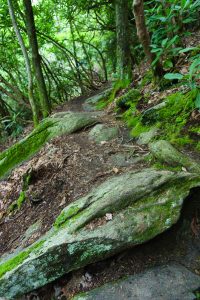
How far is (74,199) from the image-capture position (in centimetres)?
378

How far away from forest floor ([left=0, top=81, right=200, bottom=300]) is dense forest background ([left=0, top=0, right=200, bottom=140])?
164 cm

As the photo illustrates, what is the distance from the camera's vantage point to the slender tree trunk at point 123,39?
680cm

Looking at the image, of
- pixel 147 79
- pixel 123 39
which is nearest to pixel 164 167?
pixel 147 79

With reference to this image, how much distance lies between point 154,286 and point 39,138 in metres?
3.99

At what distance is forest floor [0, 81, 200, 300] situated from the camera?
9.21ft

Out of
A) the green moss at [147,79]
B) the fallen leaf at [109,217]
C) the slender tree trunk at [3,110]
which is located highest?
the slender tree trunk at [3,110]

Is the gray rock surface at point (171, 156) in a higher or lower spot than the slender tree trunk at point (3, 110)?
lower

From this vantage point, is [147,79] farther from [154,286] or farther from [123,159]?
[154,286]

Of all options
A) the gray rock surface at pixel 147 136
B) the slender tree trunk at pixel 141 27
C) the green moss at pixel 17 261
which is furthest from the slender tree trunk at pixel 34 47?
the green moss at pixel 17 261

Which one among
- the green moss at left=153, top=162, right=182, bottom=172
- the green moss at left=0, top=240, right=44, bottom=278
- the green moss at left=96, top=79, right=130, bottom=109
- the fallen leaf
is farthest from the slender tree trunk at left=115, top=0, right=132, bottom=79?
the green moss at left=0, top=240, right=44, bottom=278

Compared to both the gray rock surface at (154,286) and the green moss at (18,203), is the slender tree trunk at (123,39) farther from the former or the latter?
the gray rock surface at (154,286)

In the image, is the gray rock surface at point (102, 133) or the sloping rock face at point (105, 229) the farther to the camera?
the gray rock surface at point (102, 133)

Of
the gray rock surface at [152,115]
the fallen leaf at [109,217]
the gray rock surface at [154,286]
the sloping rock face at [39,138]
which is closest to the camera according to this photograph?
the gray rock surface at [154,286]

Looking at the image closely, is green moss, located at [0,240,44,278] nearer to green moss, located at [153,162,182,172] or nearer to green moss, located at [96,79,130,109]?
green moss, located at [153,162,182,172]
